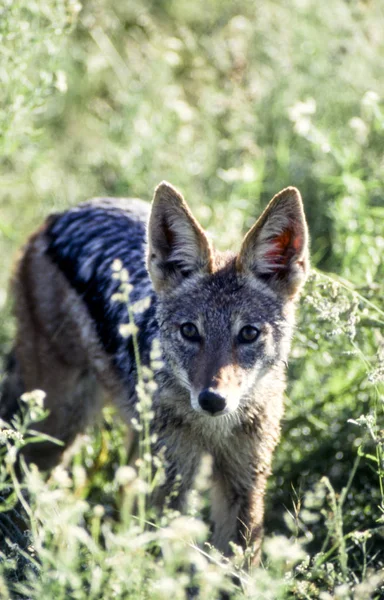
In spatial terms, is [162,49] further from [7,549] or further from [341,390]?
[7,549]

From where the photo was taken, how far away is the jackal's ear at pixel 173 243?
445cm

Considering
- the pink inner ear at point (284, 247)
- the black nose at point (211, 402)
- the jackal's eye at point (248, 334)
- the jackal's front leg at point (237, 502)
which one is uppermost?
the pink inner ear at point (284, 247)

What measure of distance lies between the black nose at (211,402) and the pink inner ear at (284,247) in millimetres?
1002

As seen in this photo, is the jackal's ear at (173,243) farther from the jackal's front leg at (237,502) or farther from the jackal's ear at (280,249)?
the jackal's front leg at (237,502)

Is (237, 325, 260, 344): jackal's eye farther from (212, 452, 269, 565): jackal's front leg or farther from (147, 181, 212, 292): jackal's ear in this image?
(212, 452, 269, 565): jackal's front leg

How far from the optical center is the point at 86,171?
27.4 ft

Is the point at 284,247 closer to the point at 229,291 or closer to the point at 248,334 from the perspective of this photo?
the point at 229,291

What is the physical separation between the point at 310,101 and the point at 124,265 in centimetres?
234

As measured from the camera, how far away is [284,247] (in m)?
4.61

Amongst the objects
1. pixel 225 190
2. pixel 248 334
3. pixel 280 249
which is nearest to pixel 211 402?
pixel 248 334

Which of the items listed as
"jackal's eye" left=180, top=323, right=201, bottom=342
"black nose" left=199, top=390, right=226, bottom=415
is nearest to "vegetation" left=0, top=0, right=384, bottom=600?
"black nose" left=199, top=390, right=226, bottom=415

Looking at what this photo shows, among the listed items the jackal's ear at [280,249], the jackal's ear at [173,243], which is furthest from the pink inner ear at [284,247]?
the jackal's ear at [173,243]

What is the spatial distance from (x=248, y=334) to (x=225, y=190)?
3.46m

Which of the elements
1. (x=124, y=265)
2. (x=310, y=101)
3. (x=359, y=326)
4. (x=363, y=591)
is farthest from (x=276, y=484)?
(x=310, y=101)
